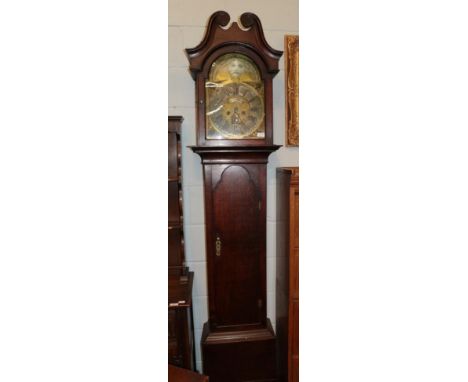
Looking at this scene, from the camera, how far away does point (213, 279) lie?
1552 millimetres

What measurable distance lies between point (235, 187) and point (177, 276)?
506 mm

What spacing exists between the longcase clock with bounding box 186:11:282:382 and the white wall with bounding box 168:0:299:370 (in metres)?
0.18

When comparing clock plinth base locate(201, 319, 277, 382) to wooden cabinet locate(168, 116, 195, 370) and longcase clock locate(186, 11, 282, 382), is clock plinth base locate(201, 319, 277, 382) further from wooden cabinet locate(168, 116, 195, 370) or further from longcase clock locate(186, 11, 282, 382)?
wooden cabinet locate(168, 116, 195, 370)

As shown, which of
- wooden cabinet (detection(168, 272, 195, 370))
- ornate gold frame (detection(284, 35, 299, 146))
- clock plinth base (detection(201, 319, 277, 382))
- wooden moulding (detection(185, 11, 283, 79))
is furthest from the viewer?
ornate gold frame (detection(284, 35, 299, 146))

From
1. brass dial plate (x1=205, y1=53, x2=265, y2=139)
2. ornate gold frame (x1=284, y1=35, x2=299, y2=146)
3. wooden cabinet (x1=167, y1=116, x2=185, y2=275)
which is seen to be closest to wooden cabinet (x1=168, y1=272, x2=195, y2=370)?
wooden cabinet (x1=167, y1=116, x2=185, y2=275)

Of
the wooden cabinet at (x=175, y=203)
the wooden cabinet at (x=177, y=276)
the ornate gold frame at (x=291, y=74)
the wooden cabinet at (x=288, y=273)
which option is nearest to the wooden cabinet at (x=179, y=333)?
the wooden cabinet at (x=177, y=276)

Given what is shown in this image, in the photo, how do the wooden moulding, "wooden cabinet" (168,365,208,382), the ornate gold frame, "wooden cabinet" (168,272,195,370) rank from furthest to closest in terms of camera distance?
the ornate gold frame → the wooden moulding → "wooden cabinet" (168,272,195,370) → "wooden cabinet" (168,365,208,382)

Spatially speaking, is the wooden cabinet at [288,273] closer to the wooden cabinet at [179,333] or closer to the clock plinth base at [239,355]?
the clock plinth base at [239,355]

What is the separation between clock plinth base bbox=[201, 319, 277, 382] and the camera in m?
1.54

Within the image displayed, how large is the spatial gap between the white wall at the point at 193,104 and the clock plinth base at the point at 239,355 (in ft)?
0.69

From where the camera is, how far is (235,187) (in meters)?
1.52

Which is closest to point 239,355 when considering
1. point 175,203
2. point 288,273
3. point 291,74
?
point 288,273
